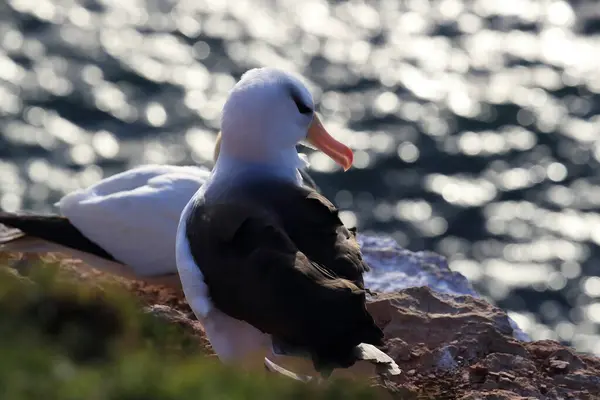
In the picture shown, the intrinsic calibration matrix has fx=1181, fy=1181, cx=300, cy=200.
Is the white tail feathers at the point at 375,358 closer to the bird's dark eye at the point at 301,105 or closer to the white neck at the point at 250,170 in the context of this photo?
the white neck at the point at 250,170

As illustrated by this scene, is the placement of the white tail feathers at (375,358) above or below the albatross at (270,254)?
below

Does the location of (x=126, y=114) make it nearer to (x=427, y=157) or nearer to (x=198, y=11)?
(x=198, y=11)

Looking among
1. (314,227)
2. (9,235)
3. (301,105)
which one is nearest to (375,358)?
(314,227)

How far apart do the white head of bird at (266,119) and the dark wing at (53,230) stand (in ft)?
8.58

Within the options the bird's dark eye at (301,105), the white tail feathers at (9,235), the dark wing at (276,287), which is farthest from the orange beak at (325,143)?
the white tail feathers at (9,235)

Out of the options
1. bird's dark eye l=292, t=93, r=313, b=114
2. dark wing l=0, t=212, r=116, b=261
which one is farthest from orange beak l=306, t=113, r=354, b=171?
dark wing l=0, t=212, r=116, b=261

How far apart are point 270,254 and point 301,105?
1.76 metres

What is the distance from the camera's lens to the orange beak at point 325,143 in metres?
7.61

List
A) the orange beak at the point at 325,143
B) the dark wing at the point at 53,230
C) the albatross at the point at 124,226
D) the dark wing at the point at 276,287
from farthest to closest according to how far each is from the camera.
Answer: the dark wing at the point at 53,230, the albatross at the point at 124,226, the orange beak at the point at 325,143, the dark wing at the point at 276,287

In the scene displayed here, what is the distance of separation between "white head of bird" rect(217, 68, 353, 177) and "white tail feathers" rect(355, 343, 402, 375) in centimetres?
160

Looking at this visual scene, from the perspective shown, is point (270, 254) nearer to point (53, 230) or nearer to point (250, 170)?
point (250, 170)

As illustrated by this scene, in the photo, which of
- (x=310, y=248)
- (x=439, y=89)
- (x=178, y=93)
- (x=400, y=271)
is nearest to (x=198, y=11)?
(x=178, y=93)

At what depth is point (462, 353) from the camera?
7.11m

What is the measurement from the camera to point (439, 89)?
17.8 meters
